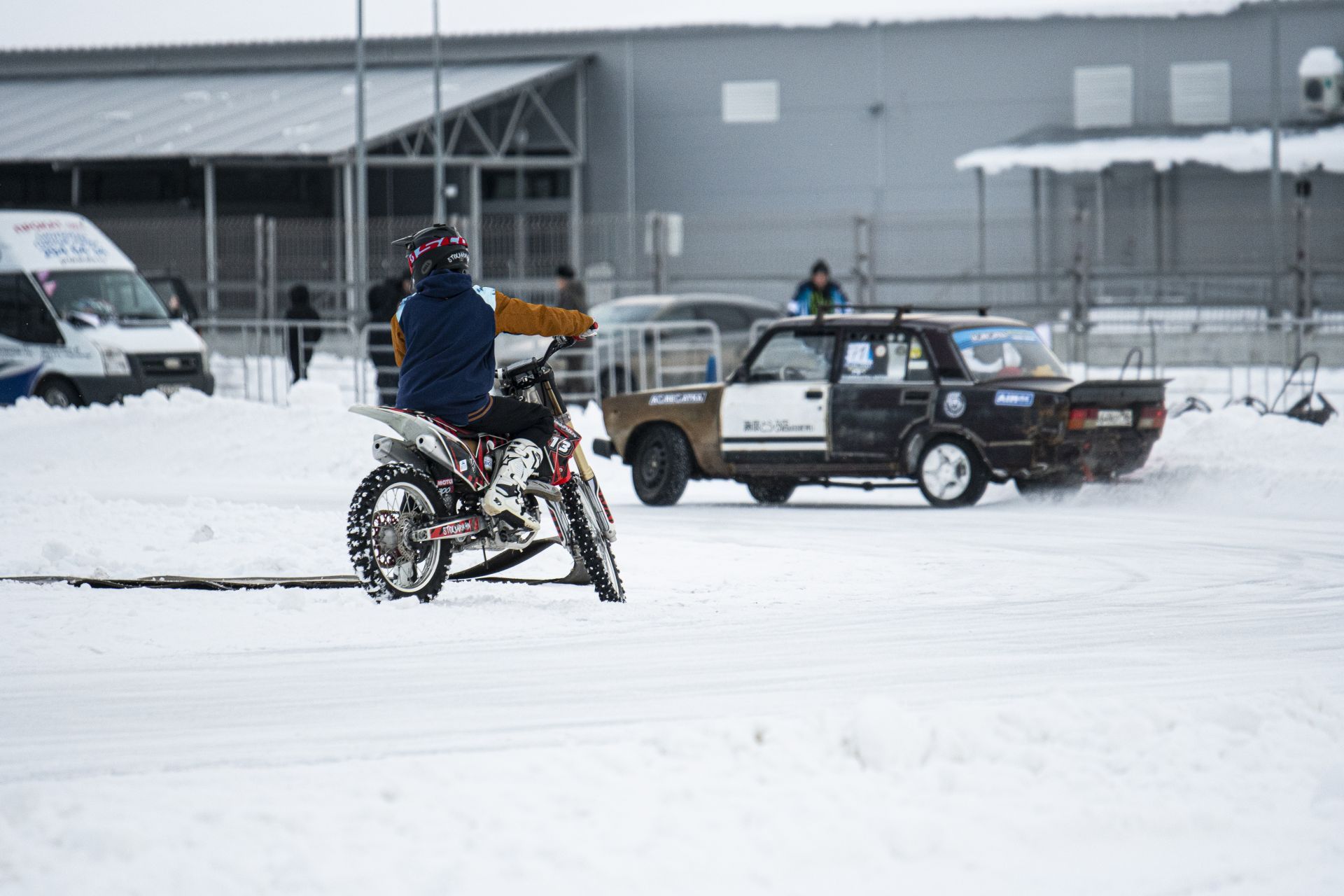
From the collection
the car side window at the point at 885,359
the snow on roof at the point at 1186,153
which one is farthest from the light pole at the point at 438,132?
the car side window at the point at 885,359

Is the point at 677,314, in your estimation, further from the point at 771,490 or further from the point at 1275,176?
the point at 1275,176

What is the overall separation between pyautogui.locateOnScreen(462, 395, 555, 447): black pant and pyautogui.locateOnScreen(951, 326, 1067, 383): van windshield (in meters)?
5.97

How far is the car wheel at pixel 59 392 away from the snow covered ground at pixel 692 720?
35.9ft

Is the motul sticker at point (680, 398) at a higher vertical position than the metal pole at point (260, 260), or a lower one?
lower

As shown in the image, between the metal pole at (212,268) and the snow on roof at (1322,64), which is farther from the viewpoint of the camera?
the snow on roof at (1322,64)

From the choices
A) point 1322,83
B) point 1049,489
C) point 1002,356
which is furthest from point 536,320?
point 1322,83

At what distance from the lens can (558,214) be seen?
43.2 meters

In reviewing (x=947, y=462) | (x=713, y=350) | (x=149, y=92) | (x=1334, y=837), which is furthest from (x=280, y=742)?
(x=149, y=92)

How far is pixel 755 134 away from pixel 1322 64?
11510 mm

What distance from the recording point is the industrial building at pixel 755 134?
3497cm

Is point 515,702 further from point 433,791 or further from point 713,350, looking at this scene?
point 713,350

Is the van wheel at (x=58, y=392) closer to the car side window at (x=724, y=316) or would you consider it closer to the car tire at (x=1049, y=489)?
the car side window at (x=724, y=316)

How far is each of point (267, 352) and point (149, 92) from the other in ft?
74.0

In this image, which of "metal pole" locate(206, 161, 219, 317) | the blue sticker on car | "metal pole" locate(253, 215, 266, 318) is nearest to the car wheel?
"metal pole" locate(253, 215, 266, 318)
